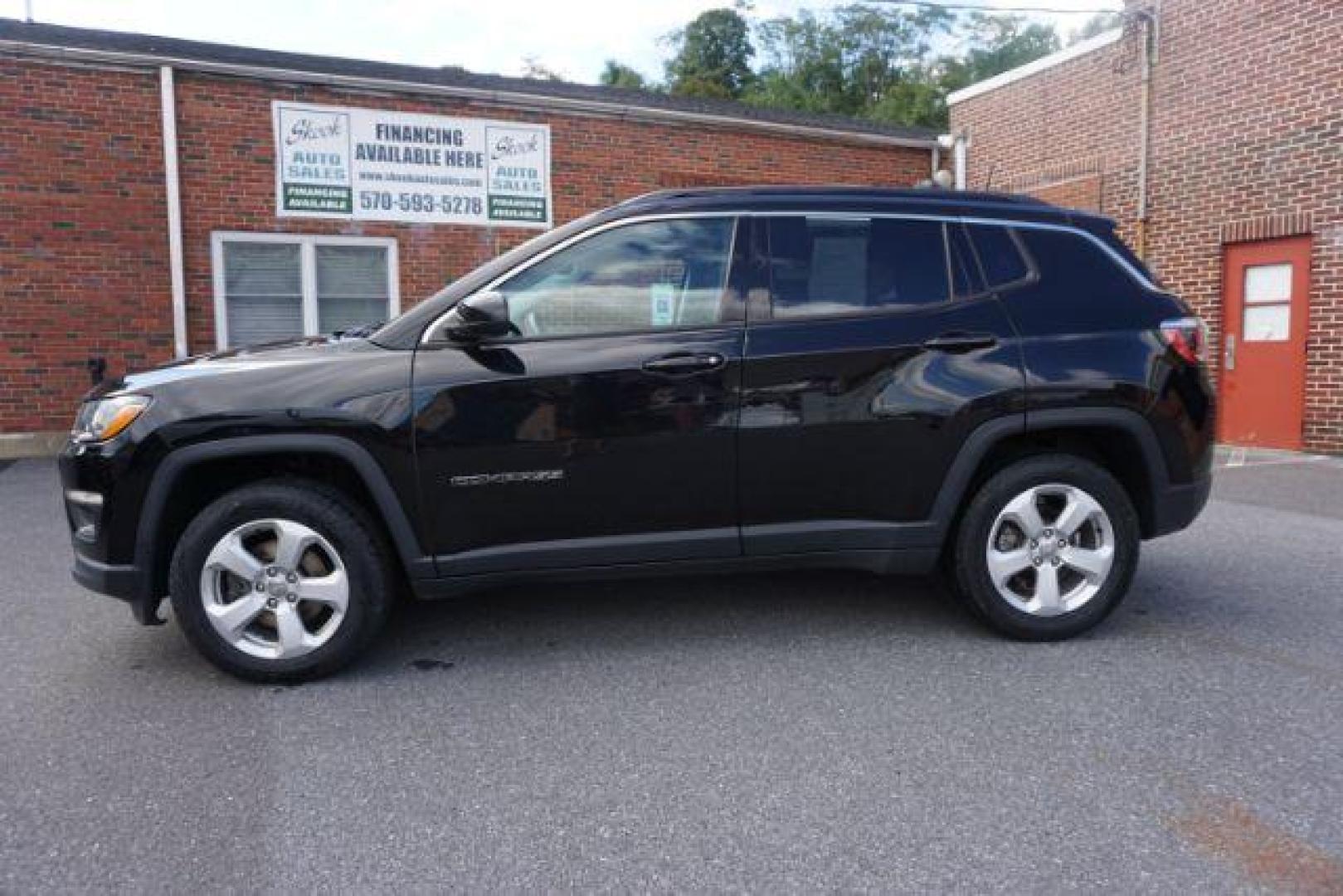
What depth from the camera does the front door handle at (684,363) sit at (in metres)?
3.57

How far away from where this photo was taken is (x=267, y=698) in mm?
3418

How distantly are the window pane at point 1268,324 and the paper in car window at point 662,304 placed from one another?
29.7 ft

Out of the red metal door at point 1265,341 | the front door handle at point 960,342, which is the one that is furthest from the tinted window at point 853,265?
the red metal door at point 1265,341

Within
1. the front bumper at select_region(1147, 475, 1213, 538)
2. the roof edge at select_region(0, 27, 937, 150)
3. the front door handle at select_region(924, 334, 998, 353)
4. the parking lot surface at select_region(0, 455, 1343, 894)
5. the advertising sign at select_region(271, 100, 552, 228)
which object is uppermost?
the roof edge at select_region(0, 27, 937, 150)

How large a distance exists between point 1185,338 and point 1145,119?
28.8ft

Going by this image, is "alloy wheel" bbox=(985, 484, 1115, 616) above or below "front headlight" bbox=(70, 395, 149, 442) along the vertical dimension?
below

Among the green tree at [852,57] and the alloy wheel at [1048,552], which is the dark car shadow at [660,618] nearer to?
the alloy wheel at [1048,552]

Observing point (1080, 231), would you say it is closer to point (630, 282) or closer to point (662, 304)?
point (662, 304)

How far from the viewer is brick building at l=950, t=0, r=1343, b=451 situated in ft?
31.0

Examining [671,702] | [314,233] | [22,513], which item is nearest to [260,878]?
[671,702]

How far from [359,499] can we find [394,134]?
8.26 meters

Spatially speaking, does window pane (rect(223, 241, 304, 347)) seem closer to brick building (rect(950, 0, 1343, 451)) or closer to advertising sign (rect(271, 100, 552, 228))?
advertising sign (rect(271, 100, 552, 228))

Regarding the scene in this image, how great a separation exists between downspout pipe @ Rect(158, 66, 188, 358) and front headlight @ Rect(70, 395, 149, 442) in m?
7.02

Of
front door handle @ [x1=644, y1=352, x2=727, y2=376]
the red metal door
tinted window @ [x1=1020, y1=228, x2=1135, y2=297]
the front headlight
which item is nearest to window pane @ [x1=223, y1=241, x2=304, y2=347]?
the front headlight
